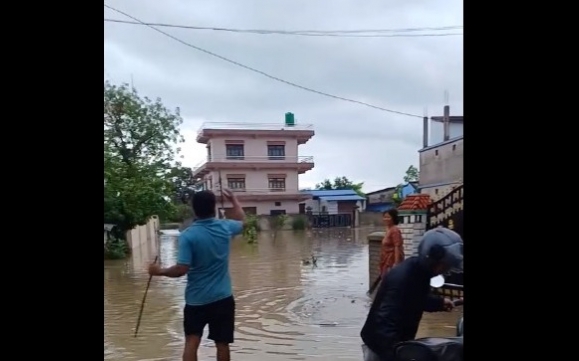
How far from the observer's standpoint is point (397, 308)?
7.92ft

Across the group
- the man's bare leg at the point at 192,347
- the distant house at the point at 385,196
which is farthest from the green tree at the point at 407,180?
the man's bare leg at the point at 192,347

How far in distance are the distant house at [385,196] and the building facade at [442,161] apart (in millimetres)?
114

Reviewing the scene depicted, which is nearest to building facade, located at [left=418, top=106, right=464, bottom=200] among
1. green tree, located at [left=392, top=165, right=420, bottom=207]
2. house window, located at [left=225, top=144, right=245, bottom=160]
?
green tree, located at [left=392, top=165, right=420, bottom=207]

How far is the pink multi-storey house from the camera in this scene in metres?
4.94

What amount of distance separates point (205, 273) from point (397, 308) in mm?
1305

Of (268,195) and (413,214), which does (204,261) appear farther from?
(413,214)

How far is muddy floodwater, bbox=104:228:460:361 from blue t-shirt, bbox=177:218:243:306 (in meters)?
0.38

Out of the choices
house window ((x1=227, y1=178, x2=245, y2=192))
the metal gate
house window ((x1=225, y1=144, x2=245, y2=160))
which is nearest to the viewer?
house window ((x1=227, y1=178, x2=245, y2=192))

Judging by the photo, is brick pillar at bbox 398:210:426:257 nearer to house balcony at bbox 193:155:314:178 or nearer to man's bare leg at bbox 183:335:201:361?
house balcony at bbox 193:155:314:178

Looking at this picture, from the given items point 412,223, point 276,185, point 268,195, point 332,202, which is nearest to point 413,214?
point 412,223

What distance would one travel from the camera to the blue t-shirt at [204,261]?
11.1ft
